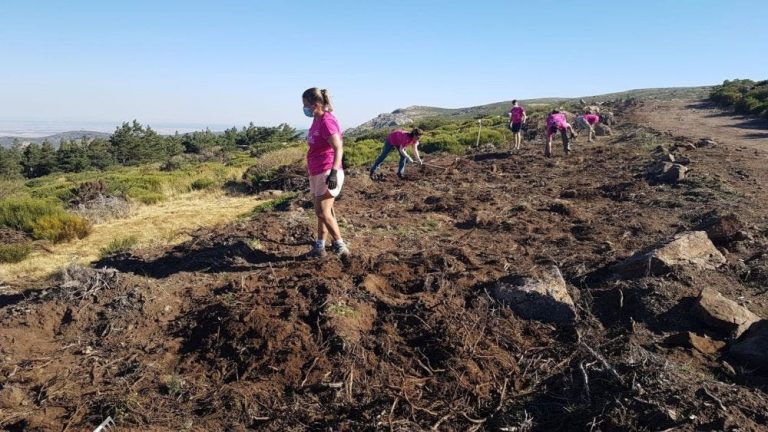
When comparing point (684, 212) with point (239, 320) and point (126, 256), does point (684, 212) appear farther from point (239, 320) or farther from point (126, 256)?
point (126, 256)

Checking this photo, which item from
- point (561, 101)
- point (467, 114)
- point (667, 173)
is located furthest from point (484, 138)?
point (467, 114)

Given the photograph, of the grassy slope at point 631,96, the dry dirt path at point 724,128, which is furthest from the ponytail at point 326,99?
the grassy slope at point 631,96

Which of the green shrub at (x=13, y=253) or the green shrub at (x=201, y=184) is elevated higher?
the green shrub at (x=13, y=253)

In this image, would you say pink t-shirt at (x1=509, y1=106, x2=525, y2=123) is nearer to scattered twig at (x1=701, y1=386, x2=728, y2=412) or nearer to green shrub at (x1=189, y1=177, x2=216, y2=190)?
green shrub at (x1=189, y1=177, x2=216, y2=190)

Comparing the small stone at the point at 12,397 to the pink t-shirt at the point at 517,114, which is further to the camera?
the pink t-shirt at the point at 517,114

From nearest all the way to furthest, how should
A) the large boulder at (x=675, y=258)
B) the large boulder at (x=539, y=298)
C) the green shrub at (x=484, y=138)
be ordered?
the large boulder at (x=539, y=298) → the large boulder at (x=675, y=258) → the green shrub at (x=484, y=138)

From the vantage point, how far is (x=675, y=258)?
15.3ft

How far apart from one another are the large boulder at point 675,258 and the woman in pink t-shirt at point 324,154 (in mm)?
2750

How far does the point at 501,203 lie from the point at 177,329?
5.89 meters

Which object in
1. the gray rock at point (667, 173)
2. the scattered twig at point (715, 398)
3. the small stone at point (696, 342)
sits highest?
the gray rock at point (667, 173)

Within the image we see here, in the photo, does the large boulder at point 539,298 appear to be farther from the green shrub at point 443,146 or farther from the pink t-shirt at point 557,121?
the green shrub at point 443,146

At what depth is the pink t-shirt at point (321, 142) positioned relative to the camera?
5039 mm

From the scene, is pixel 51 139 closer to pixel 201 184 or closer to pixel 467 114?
pixel 467 114

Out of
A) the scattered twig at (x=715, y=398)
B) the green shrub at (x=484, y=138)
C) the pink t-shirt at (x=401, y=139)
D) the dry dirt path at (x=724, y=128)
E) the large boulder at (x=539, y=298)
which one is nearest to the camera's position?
the scattered twig at (x=715, y=398)
